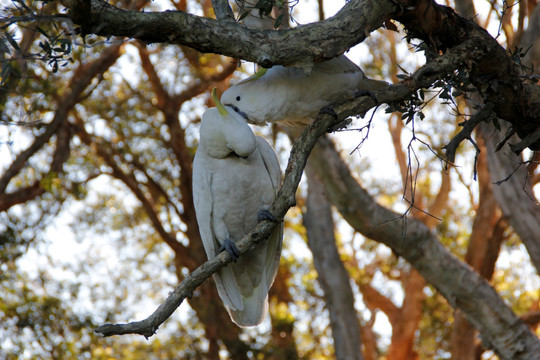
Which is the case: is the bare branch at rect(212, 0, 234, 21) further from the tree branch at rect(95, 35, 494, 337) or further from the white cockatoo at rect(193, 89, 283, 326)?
the tree branch at rect(95, 35, 494, 337)

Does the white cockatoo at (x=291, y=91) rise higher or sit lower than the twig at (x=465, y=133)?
higher

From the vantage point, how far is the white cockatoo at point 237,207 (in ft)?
9.72

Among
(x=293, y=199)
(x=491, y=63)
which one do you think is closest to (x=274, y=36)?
(x=293, y=199)

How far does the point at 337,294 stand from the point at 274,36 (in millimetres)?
4309

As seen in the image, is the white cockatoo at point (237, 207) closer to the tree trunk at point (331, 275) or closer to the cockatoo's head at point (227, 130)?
the cockatoo's head at point (227, 130)

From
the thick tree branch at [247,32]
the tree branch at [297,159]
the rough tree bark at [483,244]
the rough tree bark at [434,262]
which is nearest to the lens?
the thick tree branch at [247,32]

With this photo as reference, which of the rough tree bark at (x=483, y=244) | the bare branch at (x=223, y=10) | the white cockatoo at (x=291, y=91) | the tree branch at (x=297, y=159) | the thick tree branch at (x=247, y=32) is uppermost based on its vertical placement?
the rough tree bark at (x=483, y=244)

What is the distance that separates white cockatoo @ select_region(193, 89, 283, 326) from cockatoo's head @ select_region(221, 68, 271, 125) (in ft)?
0.30

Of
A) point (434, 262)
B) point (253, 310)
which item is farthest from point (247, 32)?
point (434, 262)

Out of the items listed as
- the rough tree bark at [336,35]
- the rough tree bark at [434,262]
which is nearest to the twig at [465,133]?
the rough tree bark at [336,35]

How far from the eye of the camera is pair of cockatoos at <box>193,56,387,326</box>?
2.61 m

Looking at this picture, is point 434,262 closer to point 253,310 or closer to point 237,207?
point 253,310

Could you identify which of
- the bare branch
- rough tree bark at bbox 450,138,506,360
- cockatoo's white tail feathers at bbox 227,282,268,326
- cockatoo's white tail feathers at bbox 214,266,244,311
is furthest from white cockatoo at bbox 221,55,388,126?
rough tree bark at bbox 450,138,506,360

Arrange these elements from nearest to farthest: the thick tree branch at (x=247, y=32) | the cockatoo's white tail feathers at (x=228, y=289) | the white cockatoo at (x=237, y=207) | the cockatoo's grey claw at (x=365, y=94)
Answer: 1. the thick tree branch at (x=247, y=32)
2. the cockatoo's grey claw at (x=365, y=94)
3. the white cockatoo at (x=237, y=207)
4. the cockatoo's white tail feathers at (x=228, y=289)
